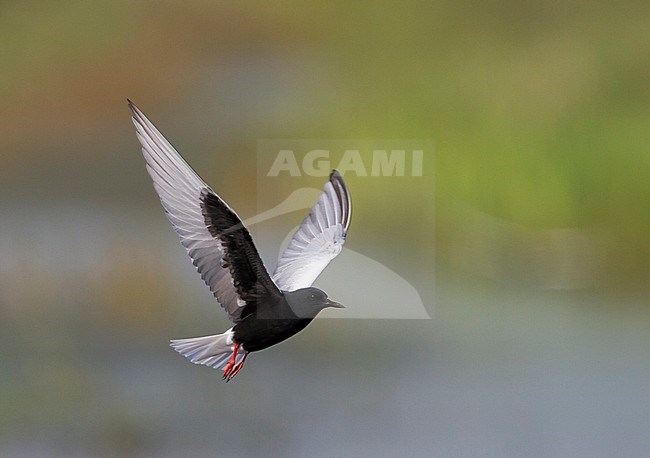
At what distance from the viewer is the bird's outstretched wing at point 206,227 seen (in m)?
1.33

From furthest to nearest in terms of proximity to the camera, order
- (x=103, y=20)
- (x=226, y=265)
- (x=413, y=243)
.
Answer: (x=103, y=20)
(x=413, y=243)
(x=226, y=265)

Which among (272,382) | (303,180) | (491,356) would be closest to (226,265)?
(303,180)

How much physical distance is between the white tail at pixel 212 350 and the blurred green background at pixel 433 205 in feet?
2.23

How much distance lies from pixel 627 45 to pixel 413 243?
86cm

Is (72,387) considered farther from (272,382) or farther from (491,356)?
(491,356)

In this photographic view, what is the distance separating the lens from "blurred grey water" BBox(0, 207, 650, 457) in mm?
2379

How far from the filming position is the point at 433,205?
2281 mm

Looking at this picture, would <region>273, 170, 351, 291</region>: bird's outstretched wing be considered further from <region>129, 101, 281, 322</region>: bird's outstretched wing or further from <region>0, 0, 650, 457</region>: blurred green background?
<region>0, 0, 650, 457</region>: blurred green background

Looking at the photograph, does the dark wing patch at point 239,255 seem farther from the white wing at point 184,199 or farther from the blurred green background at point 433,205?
the blurred green background at point 433,205

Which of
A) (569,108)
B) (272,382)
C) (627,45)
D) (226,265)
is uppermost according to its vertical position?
(627,45)

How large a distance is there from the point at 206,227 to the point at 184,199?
0.06m

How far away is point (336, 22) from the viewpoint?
93.1 inches

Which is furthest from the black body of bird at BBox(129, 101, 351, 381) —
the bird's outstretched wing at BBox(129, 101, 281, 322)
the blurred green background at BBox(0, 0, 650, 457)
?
the blurred green background at BBox(0, 0, 650, 457)

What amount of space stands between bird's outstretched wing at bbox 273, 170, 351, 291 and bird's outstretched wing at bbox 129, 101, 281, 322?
0.13 m
